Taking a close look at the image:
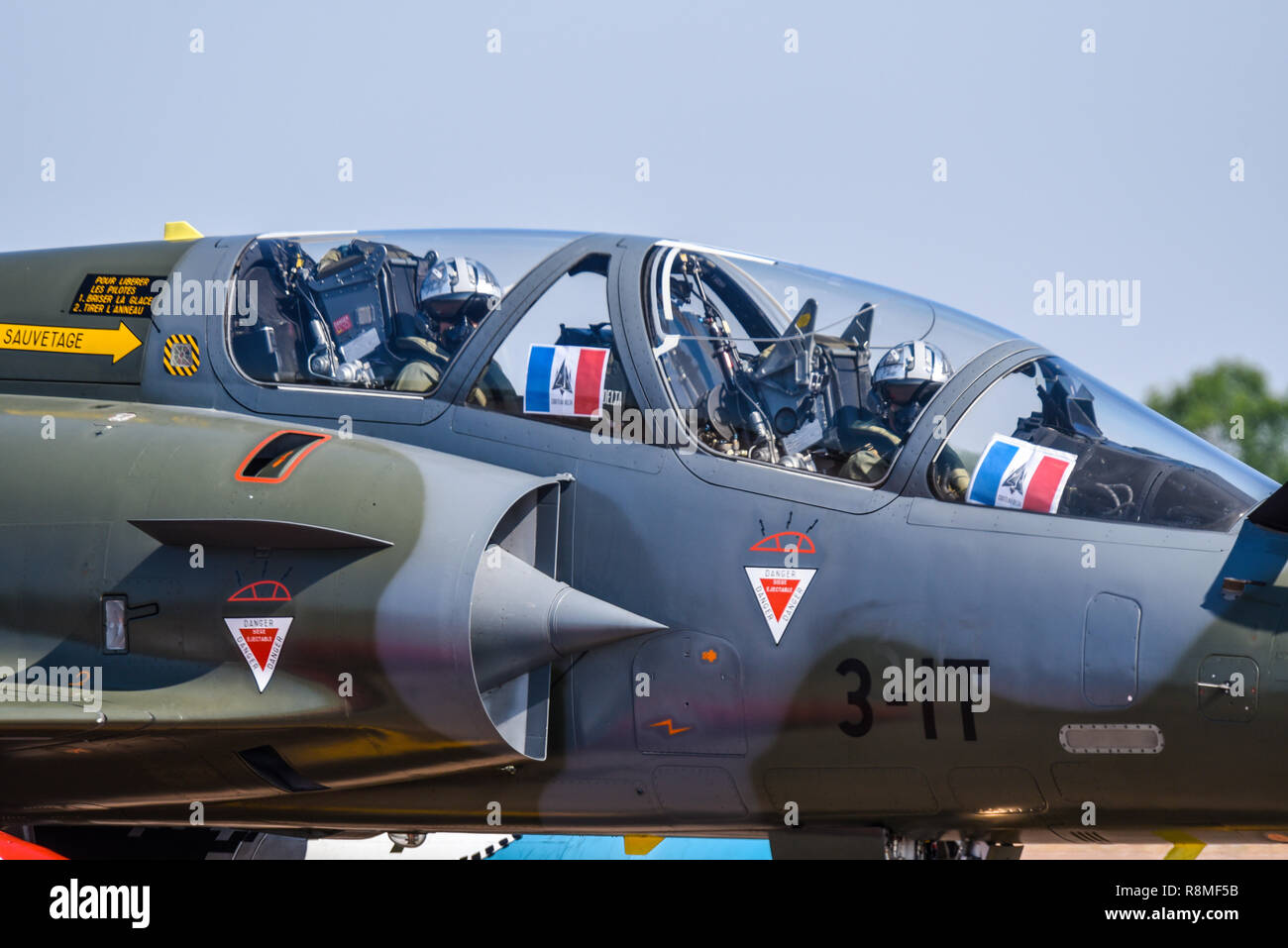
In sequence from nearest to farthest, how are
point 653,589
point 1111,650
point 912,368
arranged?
1. point 1111,650
2. point 653,589
3. point 912,368

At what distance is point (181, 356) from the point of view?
666cm

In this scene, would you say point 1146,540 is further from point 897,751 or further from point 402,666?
point 402,666

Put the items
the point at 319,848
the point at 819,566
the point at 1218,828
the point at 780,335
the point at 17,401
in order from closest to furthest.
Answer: the point at 1218,828
the point at 819,566
the point at 780,335
the point at 17,401
the point at 319,848

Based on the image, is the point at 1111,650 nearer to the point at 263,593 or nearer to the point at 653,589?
the point at 653,589

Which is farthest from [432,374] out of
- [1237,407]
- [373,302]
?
[1237,407]

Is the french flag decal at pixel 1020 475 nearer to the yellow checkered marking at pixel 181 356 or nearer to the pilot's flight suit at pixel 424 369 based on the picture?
the pilot's flight suit at pixel 424 369

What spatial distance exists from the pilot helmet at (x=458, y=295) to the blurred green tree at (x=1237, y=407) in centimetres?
5329

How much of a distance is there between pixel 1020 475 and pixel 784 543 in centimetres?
98

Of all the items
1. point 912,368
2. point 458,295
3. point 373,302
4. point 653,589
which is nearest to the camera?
point 653,589

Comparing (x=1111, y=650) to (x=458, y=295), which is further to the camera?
(x=458, y=295)

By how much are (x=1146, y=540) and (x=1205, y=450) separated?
0.63 m

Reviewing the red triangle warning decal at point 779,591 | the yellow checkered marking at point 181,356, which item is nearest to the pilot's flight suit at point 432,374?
the yellow checkered marking at point 181,356

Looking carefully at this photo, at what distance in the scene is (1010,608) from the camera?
5176mm

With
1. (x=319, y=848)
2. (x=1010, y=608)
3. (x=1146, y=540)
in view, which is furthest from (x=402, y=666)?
(x=319, y=848)
